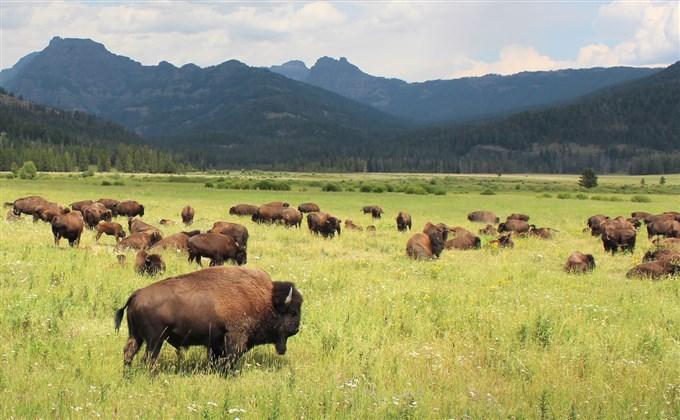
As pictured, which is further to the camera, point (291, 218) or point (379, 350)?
point (291, 218)

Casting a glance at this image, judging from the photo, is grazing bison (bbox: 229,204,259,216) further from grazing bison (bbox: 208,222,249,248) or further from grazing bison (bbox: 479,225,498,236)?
grazing bison (bbox: 208,222,249,248)

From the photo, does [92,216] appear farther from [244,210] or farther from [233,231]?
[244,210]

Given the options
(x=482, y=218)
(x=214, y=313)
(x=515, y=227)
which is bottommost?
(x=482, y=218)

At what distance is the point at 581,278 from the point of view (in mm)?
18359

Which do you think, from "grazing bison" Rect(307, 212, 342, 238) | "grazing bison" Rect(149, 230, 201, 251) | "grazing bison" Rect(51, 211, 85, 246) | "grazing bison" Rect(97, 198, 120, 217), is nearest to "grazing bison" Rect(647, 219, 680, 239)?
"grazing bison" Rect(307, 212, 342, 238)

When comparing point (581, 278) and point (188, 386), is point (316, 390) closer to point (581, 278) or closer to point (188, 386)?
point (188, 386)

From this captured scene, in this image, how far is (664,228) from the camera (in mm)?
31328

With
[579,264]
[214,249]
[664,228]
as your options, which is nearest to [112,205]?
[214,249]

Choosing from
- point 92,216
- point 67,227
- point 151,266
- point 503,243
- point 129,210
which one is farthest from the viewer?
point 129,210

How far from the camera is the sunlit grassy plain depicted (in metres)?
7.29

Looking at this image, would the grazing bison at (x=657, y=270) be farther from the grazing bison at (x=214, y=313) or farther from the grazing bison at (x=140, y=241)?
the grazing bison at (x=140, y=241)

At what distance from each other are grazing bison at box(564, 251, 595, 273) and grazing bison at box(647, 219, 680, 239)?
12.6 m

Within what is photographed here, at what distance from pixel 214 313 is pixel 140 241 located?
1385cm

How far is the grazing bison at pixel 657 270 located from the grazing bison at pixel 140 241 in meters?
15.7
